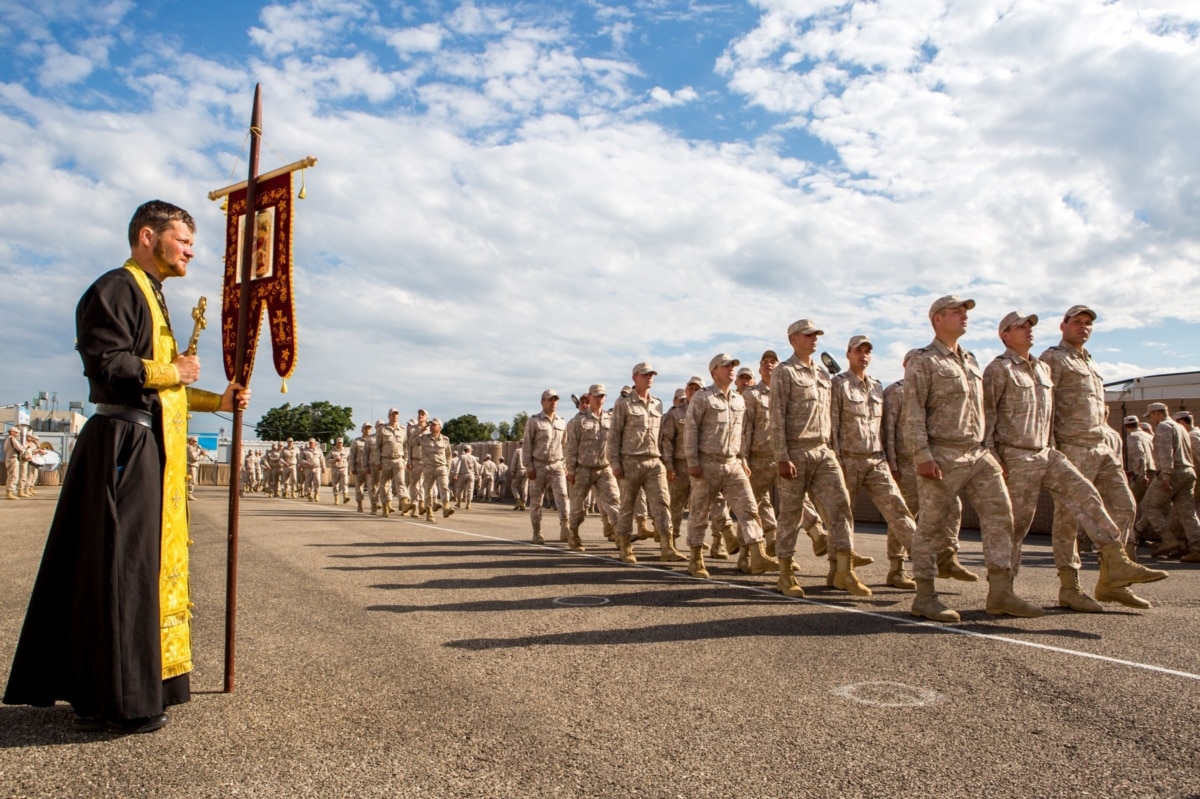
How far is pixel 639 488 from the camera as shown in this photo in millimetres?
11094

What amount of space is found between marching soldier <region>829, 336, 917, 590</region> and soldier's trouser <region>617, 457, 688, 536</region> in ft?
8.57

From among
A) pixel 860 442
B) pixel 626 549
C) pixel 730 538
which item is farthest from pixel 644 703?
pixel 730 538

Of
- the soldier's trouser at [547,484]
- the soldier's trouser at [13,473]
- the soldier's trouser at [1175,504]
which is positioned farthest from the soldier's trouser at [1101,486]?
the soldier's trouser at [13,473]

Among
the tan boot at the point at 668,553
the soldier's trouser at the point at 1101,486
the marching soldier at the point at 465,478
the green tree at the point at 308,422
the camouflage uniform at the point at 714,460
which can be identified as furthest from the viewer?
the green tree at the point at 308,422

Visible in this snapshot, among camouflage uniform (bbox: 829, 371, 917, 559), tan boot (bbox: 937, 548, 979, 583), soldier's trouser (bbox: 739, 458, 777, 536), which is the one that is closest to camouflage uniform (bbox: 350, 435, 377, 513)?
soldier's trouser (bbox: 739, 458, 777, 536)

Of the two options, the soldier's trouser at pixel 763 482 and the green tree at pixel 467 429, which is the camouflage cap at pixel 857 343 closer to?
the soldier's trouser at pixel 763 482

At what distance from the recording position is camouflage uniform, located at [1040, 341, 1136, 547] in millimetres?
7379

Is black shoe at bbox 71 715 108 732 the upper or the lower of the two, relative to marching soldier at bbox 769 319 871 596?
lower

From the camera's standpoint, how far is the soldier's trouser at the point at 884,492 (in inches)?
319

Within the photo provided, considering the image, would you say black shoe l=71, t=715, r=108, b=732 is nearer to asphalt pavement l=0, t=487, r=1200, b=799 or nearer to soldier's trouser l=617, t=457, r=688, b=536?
asphalt pavement l=0, t=487, r=1200, b=799

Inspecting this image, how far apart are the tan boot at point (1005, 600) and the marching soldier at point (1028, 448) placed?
1.78 ft

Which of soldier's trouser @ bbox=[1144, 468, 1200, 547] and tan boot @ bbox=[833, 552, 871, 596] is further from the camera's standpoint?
soldier's trouser @ bbox=[1144, 468, 1200, 547]

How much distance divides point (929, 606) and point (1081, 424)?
252cm

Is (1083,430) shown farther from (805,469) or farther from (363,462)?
(363,462)
